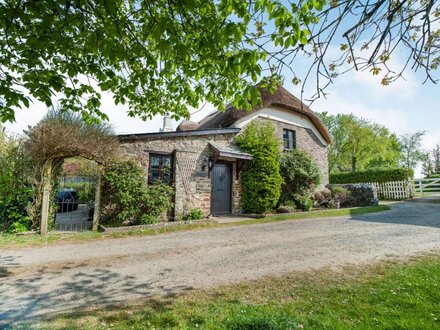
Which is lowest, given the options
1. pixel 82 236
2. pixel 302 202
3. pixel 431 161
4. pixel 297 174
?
pixel 82 236

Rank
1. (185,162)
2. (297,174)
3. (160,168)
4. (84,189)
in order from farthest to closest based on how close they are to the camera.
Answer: (297,174)
(185,162)
(160,168)
(84,189)

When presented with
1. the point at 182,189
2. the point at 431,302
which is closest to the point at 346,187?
the point at 182,189

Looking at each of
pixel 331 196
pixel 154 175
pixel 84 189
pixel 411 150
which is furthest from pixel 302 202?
pixel 411 150

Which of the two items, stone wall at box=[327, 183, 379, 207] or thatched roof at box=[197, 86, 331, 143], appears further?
stone wall at box=[327, 183, 379, 207]

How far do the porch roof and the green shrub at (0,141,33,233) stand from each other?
6.35 meters

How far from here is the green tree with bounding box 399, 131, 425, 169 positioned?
157 feet

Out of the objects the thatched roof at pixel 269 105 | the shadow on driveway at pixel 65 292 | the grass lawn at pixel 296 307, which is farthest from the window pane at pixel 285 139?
the shadow on driveway at pixel 65 292

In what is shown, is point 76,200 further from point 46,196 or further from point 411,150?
point 411,150

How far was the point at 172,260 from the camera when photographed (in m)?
4.82

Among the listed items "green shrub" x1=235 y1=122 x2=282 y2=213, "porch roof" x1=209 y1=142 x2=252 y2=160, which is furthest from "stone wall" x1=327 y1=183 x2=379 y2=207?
"porch roof" x1=209 y1=142 x2=252 y2=160

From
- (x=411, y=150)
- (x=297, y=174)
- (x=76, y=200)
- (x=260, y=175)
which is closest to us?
(x=76, y=200)

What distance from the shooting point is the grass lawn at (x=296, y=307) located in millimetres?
2461

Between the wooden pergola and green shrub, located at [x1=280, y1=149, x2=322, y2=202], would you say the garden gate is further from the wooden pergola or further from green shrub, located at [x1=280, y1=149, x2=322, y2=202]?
green shrub, located at [x1=280, y1=149, x2=322, y2=202]

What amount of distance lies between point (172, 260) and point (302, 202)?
886cm
